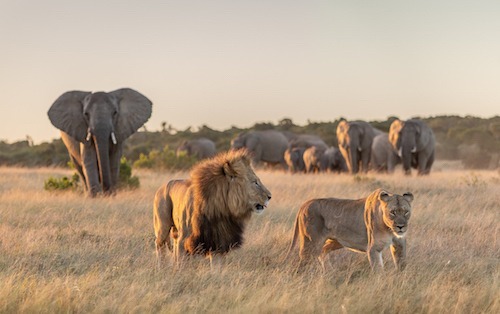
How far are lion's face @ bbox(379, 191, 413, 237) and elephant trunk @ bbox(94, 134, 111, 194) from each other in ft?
30.7

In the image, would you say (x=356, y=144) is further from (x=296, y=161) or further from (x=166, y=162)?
(x=166, y=162)

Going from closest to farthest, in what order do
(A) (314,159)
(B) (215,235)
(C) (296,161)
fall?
1. (B) (215,235)
2. (A) (314,159)
3. (C) (296,161)

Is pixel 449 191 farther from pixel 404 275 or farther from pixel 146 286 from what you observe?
pixel 146 286

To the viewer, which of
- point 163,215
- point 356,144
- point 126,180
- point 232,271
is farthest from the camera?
point 356,144

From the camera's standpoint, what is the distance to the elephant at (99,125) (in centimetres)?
1509

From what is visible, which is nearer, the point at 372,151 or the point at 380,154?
the point at 380,154

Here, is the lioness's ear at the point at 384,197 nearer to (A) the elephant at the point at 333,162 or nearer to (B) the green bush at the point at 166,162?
(B) the green bush at the point at 166,162

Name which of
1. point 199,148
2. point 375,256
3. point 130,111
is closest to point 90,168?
point 130,111

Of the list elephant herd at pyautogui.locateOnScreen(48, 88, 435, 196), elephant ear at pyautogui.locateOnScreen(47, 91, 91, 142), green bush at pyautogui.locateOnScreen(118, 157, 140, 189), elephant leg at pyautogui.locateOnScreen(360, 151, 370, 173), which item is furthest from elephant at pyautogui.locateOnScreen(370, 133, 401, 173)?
elephant ear at pyautogui.locateOnScreen(47, 91, 91, 142)

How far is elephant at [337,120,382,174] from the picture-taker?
1060 inches

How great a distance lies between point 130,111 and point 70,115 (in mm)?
1318

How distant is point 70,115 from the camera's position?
1558cm

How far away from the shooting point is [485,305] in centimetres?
615

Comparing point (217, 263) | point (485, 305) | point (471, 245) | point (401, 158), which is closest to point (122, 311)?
point (217, 263)
